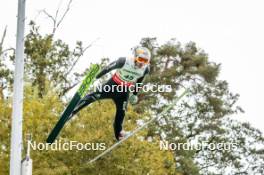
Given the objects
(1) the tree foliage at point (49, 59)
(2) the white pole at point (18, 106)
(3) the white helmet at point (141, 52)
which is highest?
(1) the tree foliage at point (49, 59)

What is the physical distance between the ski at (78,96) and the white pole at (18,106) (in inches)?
183

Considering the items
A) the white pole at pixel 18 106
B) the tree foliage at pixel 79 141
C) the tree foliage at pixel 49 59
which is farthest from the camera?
the tree foliage at pixel 49 59

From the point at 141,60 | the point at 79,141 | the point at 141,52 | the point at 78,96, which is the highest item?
the point at 141,52

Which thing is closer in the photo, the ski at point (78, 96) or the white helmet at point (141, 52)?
the ski at point (78, 96)

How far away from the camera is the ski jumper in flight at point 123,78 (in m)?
12.6

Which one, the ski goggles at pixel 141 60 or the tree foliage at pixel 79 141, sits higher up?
the ski goggles at pixel 141 60

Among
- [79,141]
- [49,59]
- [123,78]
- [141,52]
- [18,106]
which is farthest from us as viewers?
[49,59]

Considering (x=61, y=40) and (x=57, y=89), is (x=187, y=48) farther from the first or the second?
(x=57, y=89)

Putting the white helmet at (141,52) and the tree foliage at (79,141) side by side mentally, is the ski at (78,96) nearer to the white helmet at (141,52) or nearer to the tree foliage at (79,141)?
the white helmet at (141,52)

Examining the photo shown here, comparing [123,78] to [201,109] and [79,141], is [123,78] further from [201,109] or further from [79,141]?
[201,109]

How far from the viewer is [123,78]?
12883 millimetres

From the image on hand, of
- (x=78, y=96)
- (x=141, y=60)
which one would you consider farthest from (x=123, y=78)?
(x=78, y=96)

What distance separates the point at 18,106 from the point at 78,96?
5903mm

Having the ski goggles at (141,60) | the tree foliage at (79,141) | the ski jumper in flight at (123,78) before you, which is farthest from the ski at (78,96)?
the tree foliage at (79,141)
